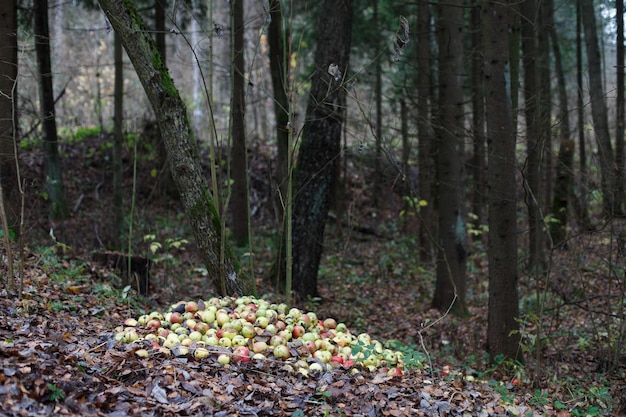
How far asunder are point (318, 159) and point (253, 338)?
4.62 metres

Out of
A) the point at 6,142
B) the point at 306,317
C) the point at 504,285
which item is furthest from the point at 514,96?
the point at 6,142

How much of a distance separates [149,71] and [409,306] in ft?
20.1

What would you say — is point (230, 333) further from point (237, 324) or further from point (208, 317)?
point (208, 317)

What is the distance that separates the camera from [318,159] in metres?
8.83

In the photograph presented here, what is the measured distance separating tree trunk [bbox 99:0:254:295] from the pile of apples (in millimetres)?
928

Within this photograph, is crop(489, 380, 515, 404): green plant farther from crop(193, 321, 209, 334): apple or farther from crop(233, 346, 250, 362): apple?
crop(193, 321, 209, 334): apple

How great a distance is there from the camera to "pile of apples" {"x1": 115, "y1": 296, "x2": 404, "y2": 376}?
4336 millimetres

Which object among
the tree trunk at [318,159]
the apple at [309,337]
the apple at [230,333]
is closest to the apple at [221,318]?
the apple at [230,333]

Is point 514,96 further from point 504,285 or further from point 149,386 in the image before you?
point 149,386

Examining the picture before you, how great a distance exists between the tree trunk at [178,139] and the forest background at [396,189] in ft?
0.29

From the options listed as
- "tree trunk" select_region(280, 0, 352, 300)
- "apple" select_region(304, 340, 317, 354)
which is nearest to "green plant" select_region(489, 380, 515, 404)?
"apple" select_region(304, 340, 317, 354)

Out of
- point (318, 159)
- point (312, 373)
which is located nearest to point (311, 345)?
point (312, 373)

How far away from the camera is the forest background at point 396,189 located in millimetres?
5898

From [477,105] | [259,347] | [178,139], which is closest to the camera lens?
[259,347]
